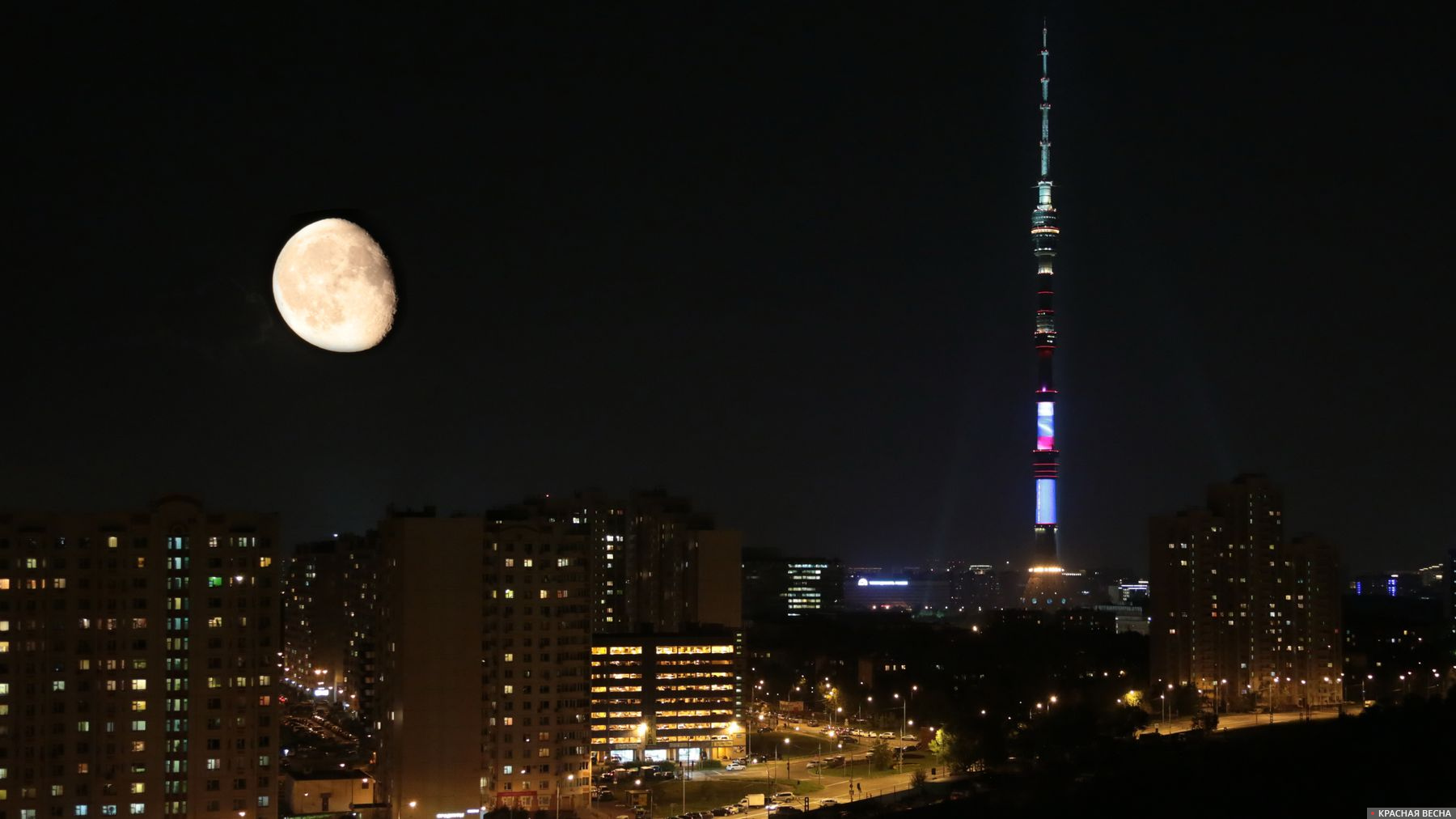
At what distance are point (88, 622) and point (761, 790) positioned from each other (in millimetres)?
8641

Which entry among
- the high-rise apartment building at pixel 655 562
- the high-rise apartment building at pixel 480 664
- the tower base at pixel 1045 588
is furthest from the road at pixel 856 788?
the tower base at pixel 1045 588

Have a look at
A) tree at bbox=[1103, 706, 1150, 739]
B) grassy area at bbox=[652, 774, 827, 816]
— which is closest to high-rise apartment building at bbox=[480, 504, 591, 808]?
grassy area at bbox=[652, 774, 827, 816]

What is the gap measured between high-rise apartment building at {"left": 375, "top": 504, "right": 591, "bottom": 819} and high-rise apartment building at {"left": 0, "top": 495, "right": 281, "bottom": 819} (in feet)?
8.59

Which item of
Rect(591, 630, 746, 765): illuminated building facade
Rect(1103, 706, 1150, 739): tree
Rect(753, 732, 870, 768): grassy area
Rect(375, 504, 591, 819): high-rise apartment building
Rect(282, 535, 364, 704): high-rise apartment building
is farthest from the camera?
Rect(282, 535, 364, 704): high-rise apartment building

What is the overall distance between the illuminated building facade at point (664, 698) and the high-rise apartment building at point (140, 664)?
8.90 meters

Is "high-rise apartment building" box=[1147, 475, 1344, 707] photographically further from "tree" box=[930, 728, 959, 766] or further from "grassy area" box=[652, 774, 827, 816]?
"grassy area" box=[652, 774, 827, 816]

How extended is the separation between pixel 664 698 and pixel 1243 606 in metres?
13.1

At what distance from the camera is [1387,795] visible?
13.1 m

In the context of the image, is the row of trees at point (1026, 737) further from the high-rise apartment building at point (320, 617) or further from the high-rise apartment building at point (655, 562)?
the high-rise apartment building at point (320, 617)

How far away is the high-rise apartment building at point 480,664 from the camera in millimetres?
17297

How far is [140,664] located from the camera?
47.6ft

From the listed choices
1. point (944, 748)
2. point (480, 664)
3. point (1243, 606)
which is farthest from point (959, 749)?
point (1243, 606)

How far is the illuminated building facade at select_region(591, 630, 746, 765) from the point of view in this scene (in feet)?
77.3

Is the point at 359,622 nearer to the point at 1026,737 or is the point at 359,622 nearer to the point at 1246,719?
the point at 1026,737
